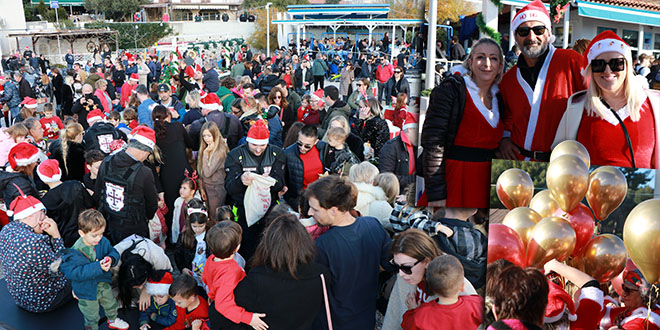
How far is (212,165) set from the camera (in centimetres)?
403

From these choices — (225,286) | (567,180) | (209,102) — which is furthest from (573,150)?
(209,102)

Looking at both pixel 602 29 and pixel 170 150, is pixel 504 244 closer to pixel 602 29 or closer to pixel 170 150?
pixel 602 29

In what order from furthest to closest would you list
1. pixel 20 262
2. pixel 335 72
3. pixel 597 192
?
pixel 335 72 → pixel 20 262 → pixel 597 192

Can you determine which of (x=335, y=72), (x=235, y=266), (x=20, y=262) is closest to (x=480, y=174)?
(x=235, y=266)

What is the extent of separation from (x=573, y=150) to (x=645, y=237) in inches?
8.5

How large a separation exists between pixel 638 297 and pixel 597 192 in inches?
10.8

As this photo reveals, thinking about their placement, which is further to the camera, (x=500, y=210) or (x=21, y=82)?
(x=21, y=82)

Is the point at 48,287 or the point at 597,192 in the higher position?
the point at 597,192

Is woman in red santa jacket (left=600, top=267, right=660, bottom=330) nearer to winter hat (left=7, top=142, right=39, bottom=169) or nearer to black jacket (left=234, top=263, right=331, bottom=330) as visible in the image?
black jacket (left=234, top=263, right=331, bottom=330)

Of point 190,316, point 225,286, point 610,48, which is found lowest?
point 190,316

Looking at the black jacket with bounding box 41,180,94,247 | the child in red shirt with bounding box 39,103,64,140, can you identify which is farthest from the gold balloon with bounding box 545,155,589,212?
the child in red shirt with bounding box 39,103,64,140

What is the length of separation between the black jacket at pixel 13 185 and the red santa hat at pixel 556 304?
150 inches

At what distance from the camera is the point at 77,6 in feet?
178

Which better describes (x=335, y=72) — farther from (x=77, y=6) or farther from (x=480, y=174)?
(x=77, y=6)
